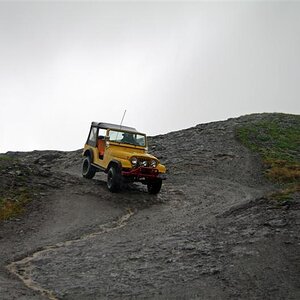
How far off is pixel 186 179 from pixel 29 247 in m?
15.4

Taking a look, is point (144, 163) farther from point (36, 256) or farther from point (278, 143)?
point (278, 143)

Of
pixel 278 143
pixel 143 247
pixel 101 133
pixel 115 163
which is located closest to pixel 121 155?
pixel 115 163

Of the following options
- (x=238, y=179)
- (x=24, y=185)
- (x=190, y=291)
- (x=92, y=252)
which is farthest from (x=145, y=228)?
(x=238, y=179)

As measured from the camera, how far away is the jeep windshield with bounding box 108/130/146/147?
811 inches

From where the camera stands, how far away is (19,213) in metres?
15.5

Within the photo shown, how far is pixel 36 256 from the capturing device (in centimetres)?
1102

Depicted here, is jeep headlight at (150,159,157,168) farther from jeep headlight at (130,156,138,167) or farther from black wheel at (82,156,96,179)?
black wheel at (82,156,96,179)

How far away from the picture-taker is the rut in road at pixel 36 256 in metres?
8.82

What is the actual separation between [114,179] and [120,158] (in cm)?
107

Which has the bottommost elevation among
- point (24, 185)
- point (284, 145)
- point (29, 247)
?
point (29, 247)

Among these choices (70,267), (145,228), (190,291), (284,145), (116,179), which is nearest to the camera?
(190,291)

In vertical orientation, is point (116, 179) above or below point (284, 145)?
below

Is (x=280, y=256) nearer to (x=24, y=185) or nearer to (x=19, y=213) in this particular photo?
(x=19, y=213)

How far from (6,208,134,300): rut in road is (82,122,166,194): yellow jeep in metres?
3.77
